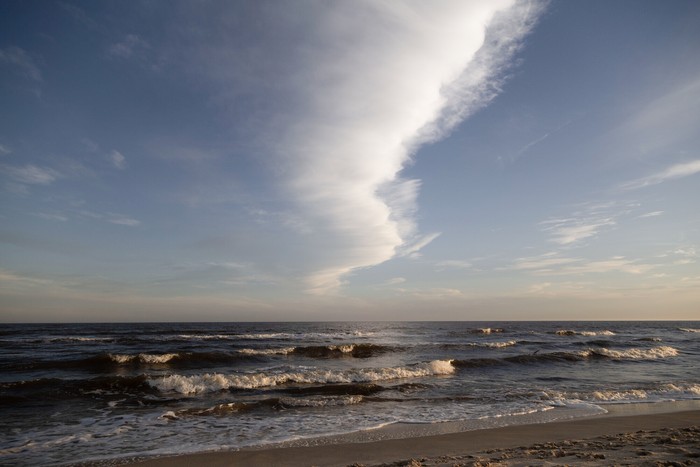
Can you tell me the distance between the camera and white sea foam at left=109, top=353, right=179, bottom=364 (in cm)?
2353

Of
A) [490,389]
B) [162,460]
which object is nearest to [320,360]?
[490,389]

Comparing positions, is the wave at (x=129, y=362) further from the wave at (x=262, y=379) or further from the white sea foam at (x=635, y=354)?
the white sea foam at (x=635, y=354)

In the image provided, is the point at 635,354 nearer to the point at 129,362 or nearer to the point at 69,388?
the point at 69,388

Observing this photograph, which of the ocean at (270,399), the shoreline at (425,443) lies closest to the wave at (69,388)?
the ocean at (270,399)

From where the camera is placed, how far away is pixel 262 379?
629 inches

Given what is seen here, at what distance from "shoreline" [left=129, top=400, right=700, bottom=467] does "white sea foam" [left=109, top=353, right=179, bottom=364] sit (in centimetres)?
1890

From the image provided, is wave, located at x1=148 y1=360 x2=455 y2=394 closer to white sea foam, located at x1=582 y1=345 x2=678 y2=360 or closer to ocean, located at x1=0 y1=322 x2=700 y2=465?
ocean, located at x1=0 y1=322 x2=700 y2=465

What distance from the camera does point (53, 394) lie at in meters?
13.8

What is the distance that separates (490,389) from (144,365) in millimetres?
19239

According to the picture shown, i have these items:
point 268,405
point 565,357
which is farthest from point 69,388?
point 565,357

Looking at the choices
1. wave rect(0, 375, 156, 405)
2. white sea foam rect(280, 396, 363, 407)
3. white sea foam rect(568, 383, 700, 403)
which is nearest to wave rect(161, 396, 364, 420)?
white sea foam rect(280, 396, 363, 407)

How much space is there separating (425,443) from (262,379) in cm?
971

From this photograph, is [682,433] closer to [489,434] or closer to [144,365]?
[489,434]

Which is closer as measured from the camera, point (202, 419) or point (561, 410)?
point (202, 419)
